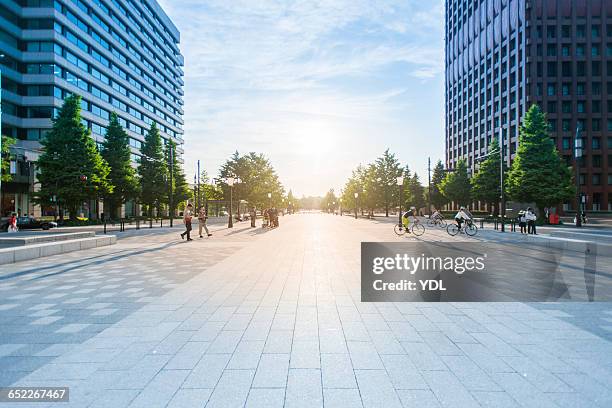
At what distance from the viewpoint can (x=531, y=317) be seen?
6.17m

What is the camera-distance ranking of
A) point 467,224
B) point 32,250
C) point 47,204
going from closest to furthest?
1. point 32,250
2. point 467,224
3. point 47,204

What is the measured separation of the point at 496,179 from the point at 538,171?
44.4 feet

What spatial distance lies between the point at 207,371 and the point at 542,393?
3386 millimetres

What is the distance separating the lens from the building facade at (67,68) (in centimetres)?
4509

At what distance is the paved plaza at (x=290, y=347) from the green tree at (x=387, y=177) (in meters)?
51.1

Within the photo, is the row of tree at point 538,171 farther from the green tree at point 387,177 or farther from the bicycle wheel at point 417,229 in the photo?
the green tree at point 387,177

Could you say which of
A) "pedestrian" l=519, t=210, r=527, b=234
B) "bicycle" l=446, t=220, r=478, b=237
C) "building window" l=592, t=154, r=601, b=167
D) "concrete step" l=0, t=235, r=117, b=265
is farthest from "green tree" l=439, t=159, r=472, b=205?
"concrete step" l=0, t=235, r=117, b=265

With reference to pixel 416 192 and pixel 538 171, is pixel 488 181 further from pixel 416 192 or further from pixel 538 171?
pixel 416 192

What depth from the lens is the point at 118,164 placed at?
4675 cm

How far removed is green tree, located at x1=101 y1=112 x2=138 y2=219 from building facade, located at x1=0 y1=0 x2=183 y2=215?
7233mm

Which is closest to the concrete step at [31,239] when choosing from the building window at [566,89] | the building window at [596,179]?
the building window at [566,89]

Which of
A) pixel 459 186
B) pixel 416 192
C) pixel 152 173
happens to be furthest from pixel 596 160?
pixel 152 173

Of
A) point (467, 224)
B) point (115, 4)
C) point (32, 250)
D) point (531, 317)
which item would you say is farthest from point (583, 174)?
point (115, 4)

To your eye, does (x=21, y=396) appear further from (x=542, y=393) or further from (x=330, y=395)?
(x=542, y=393)
